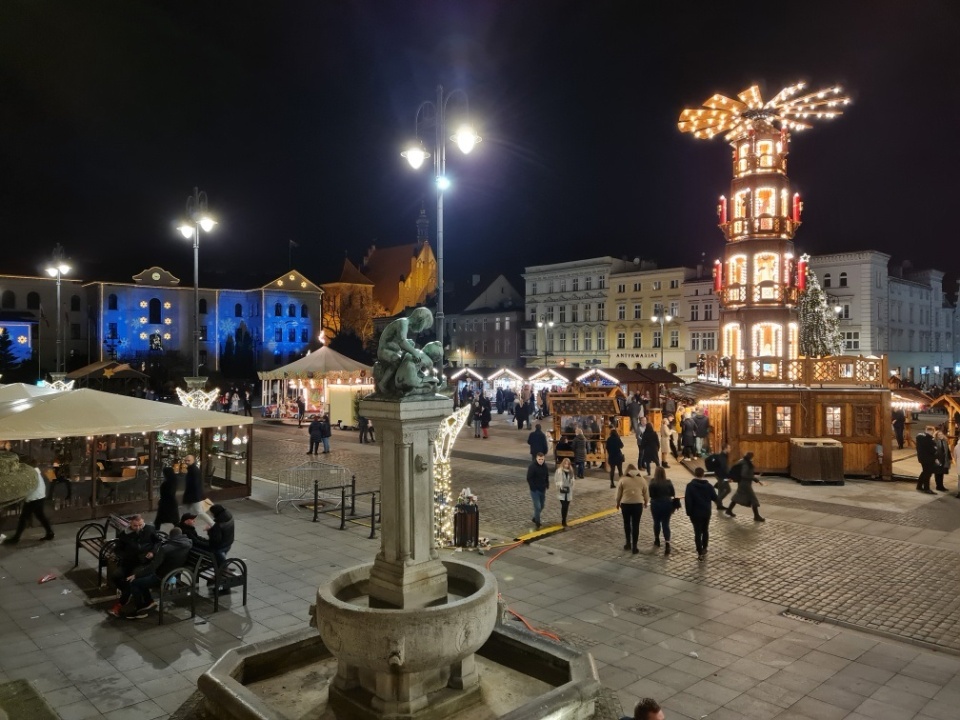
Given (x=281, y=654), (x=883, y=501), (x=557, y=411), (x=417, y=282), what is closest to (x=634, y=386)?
(x=557, y=411)

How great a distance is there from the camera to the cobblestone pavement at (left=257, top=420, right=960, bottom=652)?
8.95 m

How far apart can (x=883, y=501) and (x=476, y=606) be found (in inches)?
571

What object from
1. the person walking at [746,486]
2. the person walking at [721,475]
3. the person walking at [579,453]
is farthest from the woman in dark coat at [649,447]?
the person walking at [746,486]

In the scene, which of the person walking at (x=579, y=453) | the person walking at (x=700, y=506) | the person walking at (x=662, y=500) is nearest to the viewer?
the person walking at (x=700, y=506)

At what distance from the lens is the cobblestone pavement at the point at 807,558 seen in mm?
8945

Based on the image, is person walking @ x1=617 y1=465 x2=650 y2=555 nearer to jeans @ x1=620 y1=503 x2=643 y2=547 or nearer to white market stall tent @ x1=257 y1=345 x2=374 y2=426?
jeans @ x1=620 y1=503 x2=643 y2=547

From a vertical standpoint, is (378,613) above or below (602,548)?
above

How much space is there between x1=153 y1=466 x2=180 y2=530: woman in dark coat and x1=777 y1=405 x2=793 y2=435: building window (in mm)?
16986

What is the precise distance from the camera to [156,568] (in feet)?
28.8

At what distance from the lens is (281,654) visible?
670 cm

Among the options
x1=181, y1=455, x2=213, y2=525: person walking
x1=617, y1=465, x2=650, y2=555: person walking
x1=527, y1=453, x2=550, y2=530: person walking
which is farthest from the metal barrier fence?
x1=617, y1=465, x2=650, y2=555: person walking

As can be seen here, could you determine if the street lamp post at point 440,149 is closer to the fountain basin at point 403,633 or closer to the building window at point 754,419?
the fountain basin at point 403,633

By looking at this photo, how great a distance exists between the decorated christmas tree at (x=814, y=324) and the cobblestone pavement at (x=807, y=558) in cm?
2397

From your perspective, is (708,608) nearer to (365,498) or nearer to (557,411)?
(365,498)
